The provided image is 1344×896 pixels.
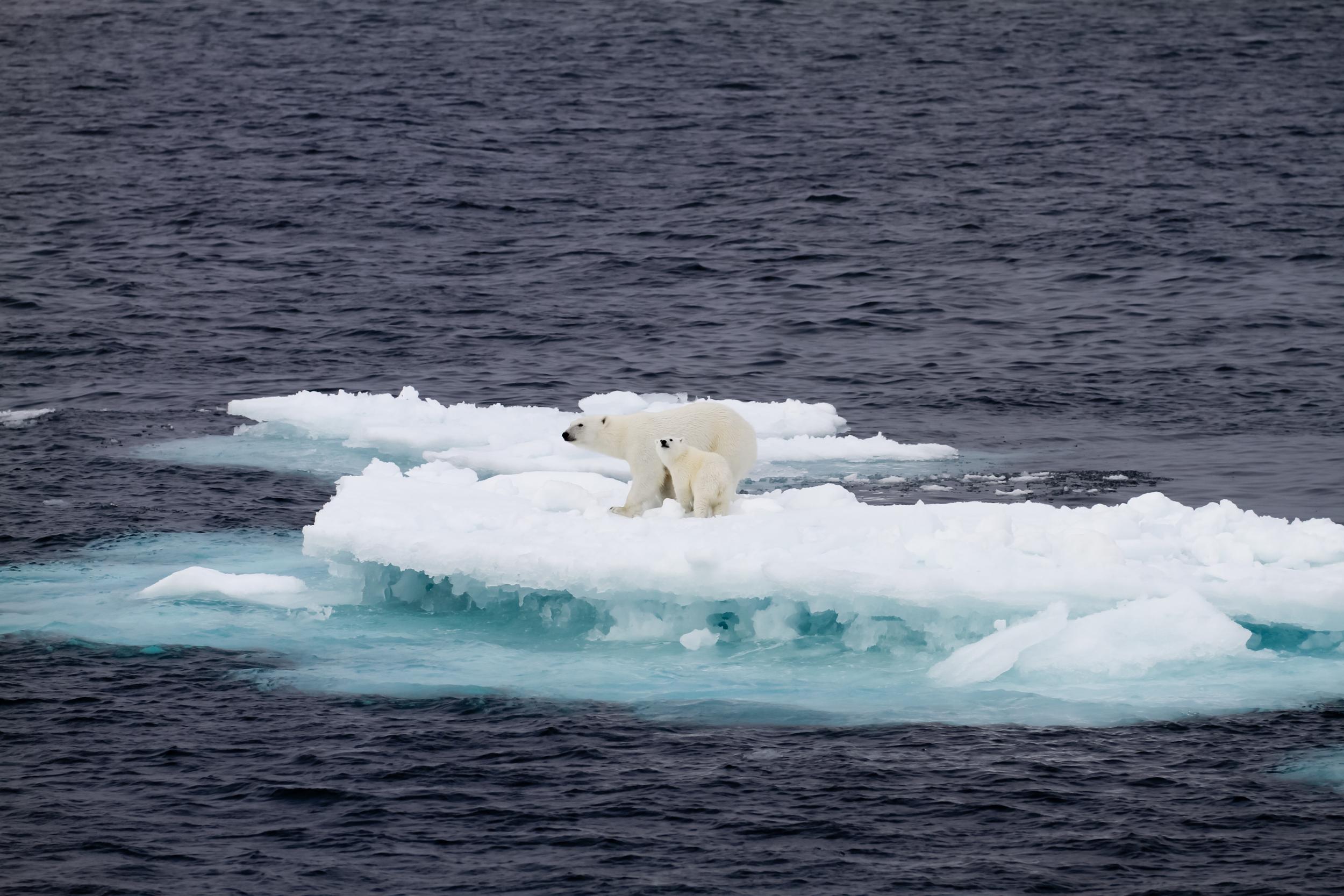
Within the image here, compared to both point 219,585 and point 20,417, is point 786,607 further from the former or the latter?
point 20,417

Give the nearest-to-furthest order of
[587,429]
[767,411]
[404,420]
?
[587,429], [404,420], [767,411]

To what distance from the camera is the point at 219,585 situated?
42.5 ft

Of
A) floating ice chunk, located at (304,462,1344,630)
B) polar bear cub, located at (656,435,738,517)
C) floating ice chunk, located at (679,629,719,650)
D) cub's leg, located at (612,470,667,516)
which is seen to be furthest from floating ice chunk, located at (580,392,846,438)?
floating ice chunk, located at (679,629,719,650)

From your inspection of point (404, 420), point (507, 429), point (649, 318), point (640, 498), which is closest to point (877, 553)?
point (640, 498)

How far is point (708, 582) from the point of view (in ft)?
36.4

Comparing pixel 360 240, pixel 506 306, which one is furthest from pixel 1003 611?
pixel 360 240

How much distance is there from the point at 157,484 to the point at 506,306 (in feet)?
32.2

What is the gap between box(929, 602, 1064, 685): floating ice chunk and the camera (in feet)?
34.7

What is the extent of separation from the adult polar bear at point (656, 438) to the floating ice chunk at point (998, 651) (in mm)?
2866

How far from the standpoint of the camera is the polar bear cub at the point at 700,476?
1213 centimetres

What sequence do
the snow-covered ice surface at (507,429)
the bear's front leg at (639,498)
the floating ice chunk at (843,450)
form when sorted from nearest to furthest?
the bear's front leg at (639,498) → the snow-covered ice surface at (507,429) → the floating ice chunk at (843,450)

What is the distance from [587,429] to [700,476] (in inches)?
53.5

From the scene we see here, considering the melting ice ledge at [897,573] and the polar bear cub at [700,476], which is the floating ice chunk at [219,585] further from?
the polar bear cub at [700,476]

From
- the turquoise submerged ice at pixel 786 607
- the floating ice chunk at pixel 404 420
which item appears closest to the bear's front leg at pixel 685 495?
the turquoise submerged ice at pixel 786 607
